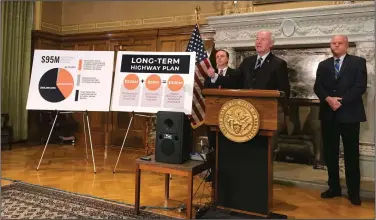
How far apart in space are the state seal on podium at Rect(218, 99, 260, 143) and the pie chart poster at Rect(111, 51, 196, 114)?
0.74 metres

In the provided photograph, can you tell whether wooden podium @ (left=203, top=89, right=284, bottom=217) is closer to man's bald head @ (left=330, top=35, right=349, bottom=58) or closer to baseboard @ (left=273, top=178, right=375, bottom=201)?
man's bald head @ (left=330, top=35, right=349, bottom=58)

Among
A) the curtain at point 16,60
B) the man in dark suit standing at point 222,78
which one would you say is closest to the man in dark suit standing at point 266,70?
the man in dark suit standing at point 222,78

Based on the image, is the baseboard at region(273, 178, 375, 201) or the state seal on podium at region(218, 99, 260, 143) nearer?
the state seal on podium at region(218, 99, 260, 143)

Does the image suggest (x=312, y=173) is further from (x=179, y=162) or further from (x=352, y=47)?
(x=179, y=162)

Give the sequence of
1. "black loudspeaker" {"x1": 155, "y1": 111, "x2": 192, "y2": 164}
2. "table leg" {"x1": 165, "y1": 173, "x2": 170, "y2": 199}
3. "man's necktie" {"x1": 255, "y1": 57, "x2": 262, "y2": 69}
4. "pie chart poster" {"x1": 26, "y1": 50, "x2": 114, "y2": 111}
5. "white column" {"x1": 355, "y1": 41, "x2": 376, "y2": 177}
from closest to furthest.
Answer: "black loudspeaker" {"x1": 155, "y1": 111, "x2": 192, "y2": 164}
"man's necktie" {"x1": 255, "y1": 57, "x2": 262, "y2": 69}
"table leg" {"x1": 165, "y1": 173, "x2": 170, "y2": 199}
"pie chart poster" {"x1": 26, "y1": 50, "x2": 114, "y2": 111}
"white column" {"x1": 355, "y1": 41, "x2": 376, "y2": 177}

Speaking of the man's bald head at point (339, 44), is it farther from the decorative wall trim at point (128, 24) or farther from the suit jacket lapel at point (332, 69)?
the decorative wall trim at point (128, 24)

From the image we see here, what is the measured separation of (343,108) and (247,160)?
3.95ft

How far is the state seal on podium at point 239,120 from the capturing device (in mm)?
2299

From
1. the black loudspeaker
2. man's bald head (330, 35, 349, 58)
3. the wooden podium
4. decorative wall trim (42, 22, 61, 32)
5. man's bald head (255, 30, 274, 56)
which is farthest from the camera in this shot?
decorative wall trim (42, 22, 61, 32)

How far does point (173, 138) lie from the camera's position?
2.47 m

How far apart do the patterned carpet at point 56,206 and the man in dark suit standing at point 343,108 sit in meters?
1.73

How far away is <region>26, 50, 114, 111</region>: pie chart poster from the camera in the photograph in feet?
12.1

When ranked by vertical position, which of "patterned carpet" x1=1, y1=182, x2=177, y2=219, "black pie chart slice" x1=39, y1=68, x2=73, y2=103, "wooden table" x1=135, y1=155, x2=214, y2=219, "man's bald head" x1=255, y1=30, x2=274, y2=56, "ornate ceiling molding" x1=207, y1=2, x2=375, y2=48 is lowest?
"patterned carpet" x1=1, y1=182, x2=177, y2=219

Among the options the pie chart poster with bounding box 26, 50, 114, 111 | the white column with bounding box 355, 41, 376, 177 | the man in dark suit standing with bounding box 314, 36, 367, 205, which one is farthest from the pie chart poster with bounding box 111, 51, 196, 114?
the white column with bounding box 355, 41, 376, 177
